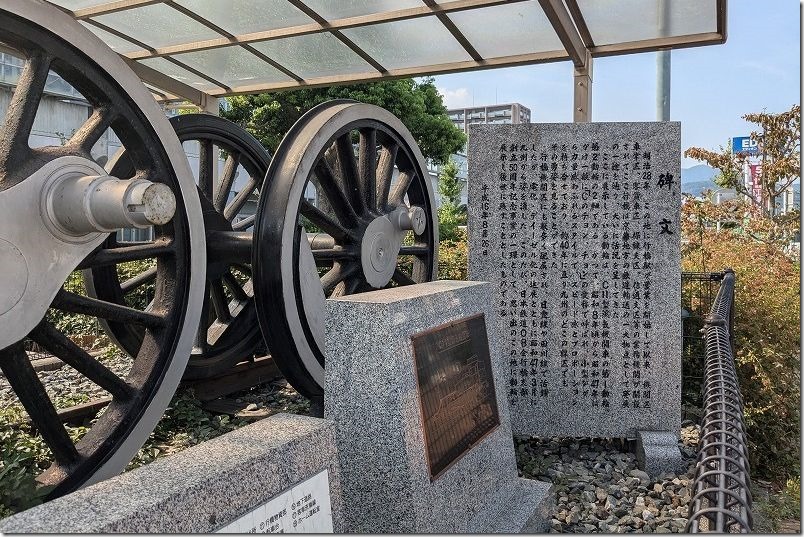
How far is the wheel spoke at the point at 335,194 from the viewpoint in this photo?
206 inches

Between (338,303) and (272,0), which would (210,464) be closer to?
(338,303)

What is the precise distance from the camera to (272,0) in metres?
5.84

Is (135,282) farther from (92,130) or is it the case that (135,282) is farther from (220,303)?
(92,130)

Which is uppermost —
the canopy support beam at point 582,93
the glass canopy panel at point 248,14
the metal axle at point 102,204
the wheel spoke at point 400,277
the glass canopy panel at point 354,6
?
the glass canopy panel at point 248,14

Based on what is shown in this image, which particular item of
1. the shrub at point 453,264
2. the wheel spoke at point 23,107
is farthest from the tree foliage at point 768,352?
the wheel spoke at point 23,107

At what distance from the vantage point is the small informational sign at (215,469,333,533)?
2.00 m

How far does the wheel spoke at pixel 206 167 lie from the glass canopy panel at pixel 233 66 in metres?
1.46

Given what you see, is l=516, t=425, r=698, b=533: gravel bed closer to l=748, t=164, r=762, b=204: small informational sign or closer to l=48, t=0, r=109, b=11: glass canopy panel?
l=48, t=0, r=109, b=11: glass canopy panel

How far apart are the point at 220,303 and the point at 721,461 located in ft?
15.9

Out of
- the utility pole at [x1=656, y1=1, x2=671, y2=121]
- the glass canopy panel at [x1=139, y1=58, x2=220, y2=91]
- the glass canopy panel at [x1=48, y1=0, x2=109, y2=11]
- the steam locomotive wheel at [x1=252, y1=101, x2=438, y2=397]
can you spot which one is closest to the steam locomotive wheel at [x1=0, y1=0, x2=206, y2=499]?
the steam locomotive wheel at [x1=252, y1=101, x2=438, y2=397]

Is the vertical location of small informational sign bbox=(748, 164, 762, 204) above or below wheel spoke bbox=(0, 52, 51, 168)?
above

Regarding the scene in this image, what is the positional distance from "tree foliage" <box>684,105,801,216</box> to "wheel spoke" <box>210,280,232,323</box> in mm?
11814

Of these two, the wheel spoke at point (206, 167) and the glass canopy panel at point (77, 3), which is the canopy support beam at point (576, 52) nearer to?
the wheel spoke at point (206, 167)

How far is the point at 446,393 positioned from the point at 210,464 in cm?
129
